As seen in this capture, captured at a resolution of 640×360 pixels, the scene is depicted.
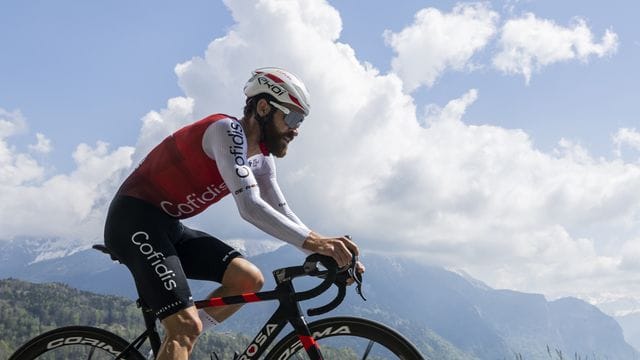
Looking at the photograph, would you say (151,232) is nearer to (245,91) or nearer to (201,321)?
(201,321)

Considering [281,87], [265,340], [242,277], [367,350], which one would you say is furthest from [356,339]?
[281,87]

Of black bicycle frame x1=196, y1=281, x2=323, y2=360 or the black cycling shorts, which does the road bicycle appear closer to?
black bicycle frame x1=196, y1=281, x2=323, y2=360

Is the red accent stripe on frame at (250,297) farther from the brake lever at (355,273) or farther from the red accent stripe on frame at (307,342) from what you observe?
the brake lever at (355,273)

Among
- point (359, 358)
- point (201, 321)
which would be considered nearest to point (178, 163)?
point (201, 321)

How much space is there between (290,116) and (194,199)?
0.98 metres

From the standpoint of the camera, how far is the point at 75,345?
5.51 metres

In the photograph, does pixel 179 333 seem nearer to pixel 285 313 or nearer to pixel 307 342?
pixel 285 313

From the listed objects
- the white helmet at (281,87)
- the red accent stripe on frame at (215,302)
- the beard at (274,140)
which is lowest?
the red accent stripe on frame at (215,302)

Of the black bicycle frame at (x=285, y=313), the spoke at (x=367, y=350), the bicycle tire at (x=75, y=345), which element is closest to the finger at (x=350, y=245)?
the black bicycle frame at (x=285, y=313)

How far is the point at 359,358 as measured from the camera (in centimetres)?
462

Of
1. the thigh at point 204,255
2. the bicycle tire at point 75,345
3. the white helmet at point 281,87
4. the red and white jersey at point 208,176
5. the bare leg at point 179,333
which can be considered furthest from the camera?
the bicycle tire at point 75,345

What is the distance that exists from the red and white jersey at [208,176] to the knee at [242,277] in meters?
0.51

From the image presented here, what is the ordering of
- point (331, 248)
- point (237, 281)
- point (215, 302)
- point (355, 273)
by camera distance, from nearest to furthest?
1. point (331, 248)
2. point (355, 273)
3. point (215, 302)
4. point (237, 281)

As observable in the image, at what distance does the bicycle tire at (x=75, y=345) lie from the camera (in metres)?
5.36
